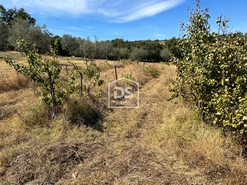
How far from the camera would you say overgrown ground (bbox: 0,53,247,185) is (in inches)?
115

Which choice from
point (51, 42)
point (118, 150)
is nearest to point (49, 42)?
point (51, 42)

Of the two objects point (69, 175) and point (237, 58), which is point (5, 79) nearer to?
point (69, 175)

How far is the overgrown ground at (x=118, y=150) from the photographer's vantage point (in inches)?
115

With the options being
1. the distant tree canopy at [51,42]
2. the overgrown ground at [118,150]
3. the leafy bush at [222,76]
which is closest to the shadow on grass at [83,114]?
the overgrown ground at [118,150]

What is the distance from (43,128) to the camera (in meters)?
4.53

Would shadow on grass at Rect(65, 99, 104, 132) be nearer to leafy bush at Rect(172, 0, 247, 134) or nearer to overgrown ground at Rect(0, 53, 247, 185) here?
overgrown ground at Rect(0, 53, 247, 185)

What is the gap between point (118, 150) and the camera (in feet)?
12.3

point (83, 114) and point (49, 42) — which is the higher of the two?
point (49, 42)

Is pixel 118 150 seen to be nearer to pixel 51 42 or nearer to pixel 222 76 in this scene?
pixel 222 76

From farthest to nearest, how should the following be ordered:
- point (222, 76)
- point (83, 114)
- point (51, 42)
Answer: point (51, 42), point (83, 114), point (222, 76)

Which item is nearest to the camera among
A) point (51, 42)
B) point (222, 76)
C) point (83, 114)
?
point (222, 76)

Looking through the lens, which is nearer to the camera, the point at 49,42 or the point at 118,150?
the point at 118,150

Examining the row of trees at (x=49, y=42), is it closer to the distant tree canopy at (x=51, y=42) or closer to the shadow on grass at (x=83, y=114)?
the distant tree canopy at (x=51, y=42)

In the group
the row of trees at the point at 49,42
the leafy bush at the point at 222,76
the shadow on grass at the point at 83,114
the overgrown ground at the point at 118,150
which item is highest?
the row of trees at the point at 49,42
